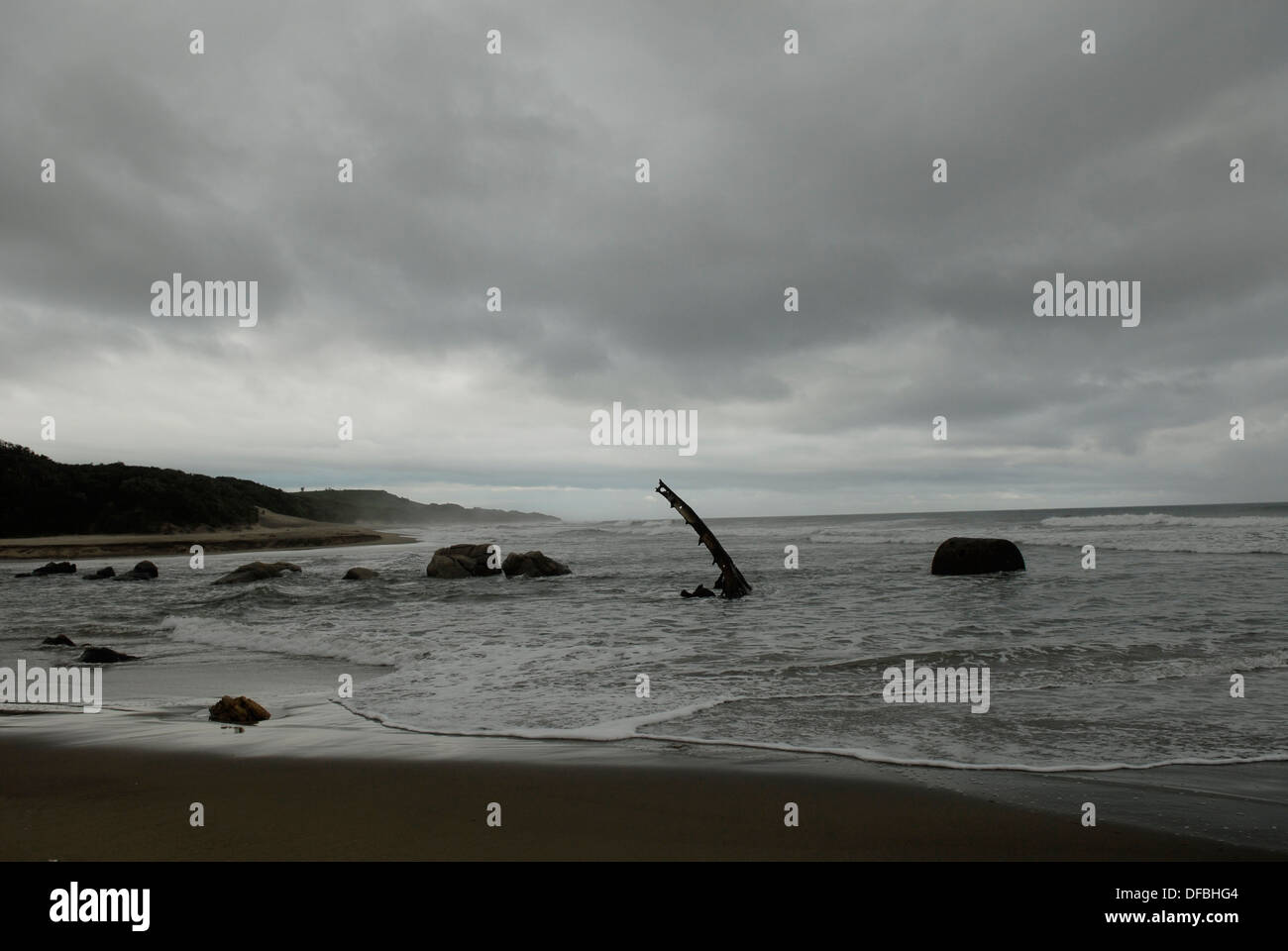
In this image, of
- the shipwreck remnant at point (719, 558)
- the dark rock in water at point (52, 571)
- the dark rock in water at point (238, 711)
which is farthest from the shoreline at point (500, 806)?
the dark rock in water at point (52, 571)

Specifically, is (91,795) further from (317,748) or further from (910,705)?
(910,705)

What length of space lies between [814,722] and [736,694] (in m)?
1.30

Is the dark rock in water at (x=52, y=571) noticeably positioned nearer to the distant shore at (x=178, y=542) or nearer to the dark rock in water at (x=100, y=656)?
the distant shore at (x=178, y=542)

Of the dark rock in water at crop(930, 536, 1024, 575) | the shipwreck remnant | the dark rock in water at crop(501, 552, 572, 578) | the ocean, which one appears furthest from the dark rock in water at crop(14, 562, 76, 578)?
the dark rock in water at crop(930, 536, 1024, 575)

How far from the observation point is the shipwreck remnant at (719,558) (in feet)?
57.1

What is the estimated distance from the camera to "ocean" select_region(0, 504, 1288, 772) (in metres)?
6.01

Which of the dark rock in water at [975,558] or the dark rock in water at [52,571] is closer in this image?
the dark rock in water at [975,558]

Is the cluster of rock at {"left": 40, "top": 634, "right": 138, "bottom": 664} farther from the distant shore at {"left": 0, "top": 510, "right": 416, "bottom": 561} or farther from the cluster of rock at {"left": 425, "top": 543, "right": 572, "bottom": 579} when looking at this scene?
the distant shore at {"left": 0, "top": 510, "right": 416, "bottom": 561}

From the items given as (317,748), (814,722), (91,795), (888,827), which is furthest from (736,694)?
(91,795)

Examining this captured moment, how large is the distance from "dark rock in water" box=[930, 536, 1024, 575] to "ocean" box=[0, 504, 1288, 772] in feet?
2.60

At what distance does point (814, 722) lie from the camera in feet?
20.9

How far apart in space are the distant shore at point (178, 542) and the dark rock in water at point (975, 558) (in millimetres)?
45061

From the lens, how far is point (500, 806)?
4355 millimetres
